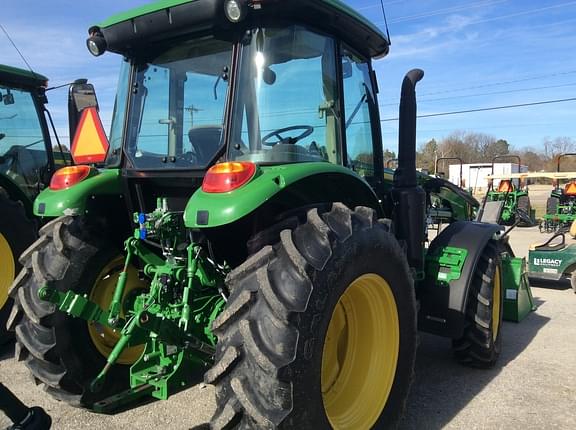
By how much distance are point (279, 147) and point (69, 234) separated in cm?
136

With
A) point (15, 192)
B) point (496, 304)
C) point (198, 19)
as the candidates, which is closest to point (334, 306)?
point (198, 19)

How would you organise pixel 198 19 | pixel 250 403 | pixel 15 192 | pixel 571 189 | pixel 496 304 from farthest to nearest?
pixel 571 189 → pixel 15 192 → pixel 496 304 → pixel 198 19 → pixel 250 403

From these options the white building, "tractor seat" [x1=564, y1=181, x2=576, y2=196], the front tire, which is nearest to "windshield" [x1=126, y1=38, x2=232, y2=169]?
the front tire

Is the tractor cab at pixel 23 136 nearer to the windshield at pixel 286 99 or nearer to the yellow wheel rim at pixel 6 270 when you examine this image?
the yellow wheel rim at pixel 6 270

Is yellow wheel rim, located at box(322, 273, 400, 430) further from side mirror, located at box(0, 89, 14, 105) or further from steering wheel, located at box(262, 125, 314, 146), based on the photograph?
side mirror, located at box(0, 89, 14, 105)

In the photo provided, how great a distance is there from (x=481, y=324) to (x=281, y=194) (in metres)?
2.18

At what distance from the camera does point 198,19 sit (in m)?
2.72

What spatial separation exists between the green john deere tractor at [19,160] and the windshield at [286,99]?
3.14 meters

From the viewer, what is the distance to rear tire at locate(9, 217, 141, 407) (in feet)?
9.70

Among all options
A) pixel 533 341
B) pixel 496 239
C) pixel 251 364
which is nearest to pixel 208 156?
pixel 251 364

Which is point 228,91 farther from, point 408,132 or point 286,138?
point 408,132

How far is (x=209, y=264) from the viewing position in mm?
2828

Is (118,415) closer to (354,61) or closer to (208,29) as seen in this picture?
(208,29)

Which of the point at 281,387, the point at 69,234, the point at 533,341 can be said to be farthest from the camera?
the point at 533,341
